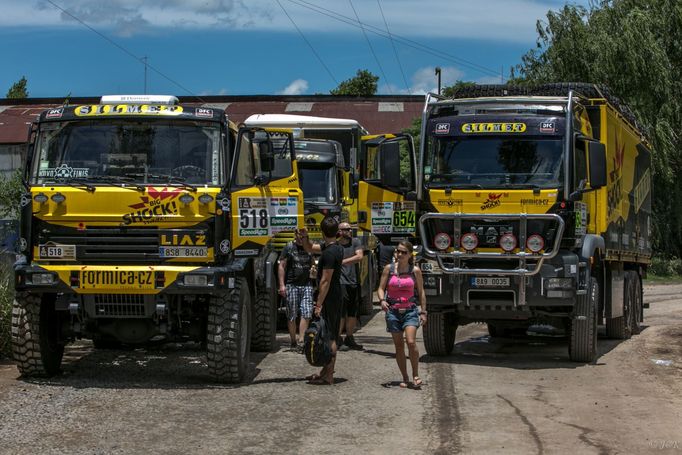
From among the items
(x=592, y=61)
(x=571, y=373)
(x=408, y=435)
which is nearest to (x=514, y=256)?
(x=571, y=373)

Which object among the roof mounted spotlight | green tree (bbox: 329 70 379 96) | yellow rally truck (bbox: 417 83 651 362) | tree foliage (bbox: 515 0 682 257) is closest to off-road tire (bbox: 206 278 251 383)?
the roof mounted spotlight

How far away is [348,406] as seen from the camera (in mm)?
10102

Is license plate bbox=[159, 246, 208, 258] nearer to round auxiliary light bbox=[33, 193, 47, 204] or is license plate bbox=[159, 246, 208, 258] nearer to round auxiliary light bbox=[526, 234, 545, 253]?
round auxiliary light bbox=[33, 193, 47, 204]

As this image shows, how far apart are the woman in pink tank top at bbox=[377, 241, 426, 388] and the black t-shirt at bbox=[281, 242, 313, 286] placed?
112 inches

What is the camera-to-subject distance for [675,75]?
3669 centimetres

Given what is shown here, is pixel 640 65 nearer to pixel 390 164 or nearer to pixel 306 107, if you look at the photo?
pixel 306 107

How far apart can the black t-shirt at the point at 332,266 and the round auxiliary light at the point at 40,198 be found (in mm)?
3115

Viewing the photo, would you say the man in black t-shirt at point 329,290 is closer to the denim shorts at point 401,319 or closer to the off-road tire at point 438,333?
the denim shorts at point 401,319

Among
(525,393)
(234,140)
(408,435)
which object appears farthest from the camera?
(234,140)

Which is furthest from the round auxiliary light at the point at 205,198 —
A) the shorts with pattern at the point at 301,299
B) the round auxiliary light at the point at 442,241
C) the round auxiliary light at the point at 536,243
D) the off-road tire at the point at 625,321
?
the off-road tire at the point at 625,321

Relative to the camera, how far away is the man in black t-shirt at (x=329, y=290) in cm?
1128

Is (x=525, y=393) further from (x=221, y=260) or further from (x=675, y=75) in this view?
(x=675, y=75)

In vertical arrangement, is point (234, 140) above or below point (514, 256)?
above

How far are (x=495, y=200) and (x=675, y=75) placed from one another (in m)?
26.0
